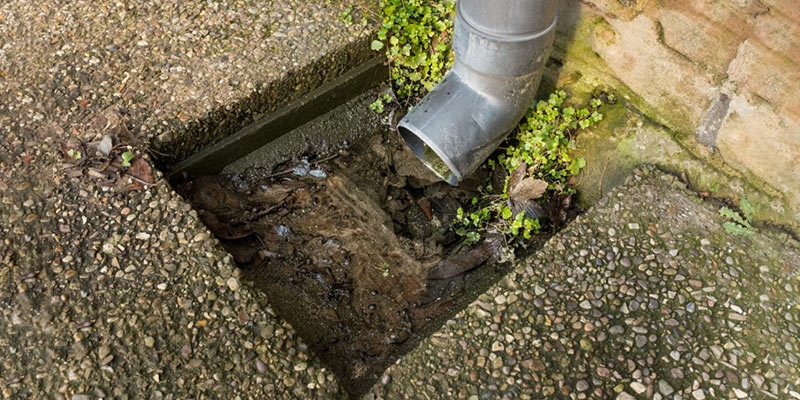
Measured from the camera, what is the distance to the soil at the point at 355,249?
2.78 metres

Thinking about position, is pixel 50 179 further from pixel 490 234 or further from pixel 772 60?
pixel 772 60

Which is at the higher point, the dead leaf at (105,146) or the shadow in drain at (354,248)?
the dead leaf at (105,146)

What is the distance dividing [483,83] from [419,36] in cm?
76

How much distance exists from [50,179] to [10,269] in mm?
412

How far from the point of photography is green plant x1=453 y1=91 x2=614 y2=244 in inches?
118

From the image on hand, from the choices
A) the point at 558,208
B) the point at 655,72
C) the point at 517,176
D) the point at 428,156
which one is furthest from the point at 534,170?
the point at 655,72

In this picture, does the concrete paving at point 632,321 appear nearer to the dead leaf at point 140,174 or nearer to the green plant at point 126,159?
the dead leaf at point 140,174

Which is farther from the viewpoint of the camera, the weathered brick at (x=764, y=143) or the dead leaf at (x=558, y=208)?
the dead leaf at (x=558, y=208)

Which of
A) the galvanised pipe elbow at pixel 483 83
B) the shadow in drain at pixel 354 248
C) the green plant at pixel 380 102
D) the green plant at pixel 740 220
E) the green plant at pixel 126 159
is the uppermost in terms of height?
the galvanised pipe elbow at pixel 483 83

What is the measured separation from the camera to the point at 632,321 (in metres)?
2.36

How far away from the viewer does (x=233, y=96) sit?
9.85ft

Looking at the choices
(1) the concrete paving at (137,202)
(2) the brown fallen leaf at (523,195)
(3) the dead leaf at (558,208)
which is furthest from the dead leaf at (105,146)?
(3) the dead leaf at (558,208)

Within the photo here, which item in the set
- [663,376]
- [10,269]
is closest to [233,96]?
[10,269]

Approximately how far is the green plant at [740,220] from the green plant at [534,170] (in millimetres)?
619
